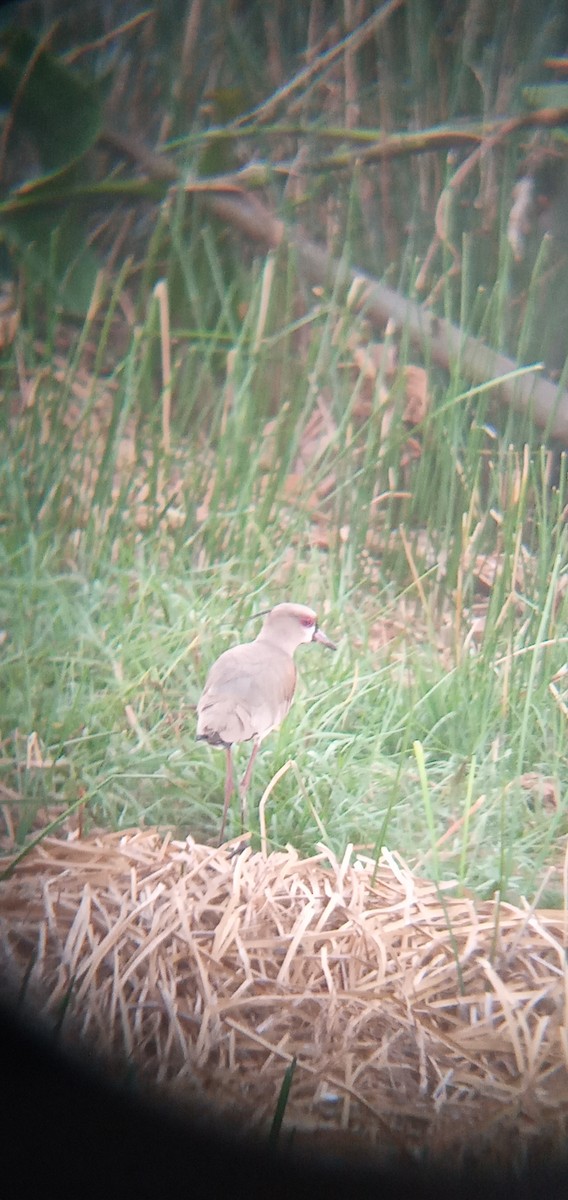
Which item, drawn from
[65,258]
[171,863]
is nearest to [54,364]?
[65,258]

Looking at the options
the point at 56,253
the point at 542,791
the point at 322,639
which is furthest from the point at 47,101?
the point at 542,791

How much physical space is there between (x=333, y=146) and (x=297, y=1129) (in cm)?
78

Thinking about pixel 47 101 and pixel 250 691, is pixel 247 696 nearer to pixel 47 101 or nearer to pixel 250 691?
pixel 250 691

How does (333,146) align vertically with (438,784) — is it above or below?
above

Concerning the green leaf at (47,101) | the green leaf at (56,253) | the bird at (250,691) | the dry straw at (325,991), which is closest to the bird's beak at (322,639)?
the bird at (250,691)

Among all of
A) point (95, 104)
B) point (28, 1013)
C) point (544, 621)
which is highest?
point (95, 104)

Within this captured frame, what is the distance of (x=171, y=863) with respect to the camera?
750 millimetres

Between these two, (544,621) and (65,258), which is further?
(65,258)

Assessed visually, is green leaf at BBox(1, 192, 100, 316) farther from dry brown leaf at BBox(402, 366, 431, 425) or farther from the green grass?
dry brown leaf at BBox(402, 366, 431, 425)

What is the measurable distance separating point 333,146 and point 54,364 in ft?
0.97

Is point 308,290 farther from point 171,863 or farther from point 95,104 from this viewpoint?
point 171,863

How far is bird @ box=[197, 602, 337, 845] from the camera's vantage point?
2.39 feet

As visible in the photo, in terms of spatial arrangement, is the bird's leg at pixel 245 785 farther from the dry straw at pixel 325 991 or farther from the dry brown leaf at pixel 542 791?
the dry brown leaf at pixel 542 791

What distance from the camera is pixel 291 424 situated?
2.59 ft
